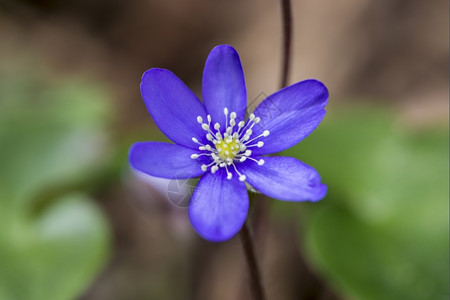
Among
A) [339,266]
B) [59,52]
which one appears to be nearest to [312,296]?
[339,266]

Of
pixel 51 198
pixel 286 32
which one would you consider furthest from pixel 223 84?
pixel 51 198

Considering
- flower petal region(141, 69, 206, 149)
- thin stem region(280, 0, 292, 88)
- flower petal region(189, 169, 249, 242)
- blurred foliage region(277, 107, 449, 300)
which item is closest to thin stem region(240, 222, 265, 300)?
flower petal region(189, 169, 249, 242)

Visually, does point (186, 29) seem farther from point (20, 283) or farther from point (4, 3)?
point (20, 283)

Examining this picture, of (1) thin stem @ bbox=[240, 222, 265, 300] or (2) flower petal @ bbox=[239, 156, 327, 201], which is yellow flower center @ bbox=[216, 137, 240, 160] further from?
(1) thin stem @ bbox=[240, 222, 265, 300]

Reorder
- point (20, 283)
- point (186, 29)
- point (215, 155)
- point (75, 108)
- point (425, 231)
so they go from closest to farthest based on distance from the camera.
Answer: point (215, 155), point (20, 283), point (425, 231), point (75, 108), point (186, 29)

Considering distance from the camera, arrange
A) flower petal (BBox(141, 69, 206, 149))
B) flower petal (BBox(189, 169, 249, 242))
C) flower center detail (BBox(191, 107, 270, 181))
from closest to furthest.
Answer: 1. flower petal (BBox(189, 169, 249, 242))
2. flower petal (BBox(141, 69, 206, 149))
3. flower center detail (BBox(191, 107, 270, 181))

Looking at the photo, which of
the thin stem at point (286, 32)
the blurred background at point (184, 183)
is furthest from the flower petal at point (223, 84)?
the thin stem at point (286, 32)
